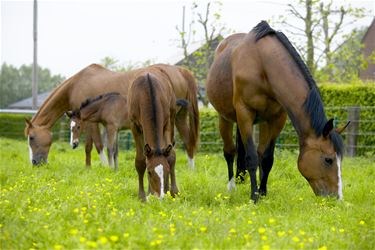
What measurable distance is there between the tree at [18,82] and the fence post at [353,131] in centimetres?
4701

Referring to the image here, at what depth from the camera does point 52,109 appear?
9922 millimetres

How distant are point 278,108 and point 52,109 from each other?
18.3 ft

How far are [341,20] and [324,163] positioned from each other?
13.3m

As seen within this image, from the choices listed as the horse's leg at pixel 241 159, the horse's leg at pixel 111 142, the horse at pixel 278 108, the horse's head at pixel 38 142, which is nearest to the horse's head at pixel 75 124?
the horse's head at pixel 38 142

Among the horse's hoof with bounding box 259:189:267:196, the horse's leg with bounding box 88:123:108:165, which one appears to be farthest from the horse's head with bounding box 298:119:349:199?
the horse's leg with bounding box 88:123:108:165

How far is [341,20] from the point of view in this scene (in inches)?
682

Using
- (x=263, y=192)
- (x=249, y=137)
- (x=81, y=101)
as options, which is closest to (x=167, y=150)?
(x=249, y=137)

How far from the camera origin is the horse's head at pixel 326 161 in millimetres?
5277

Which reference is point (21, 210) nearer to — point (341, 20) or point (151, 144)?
point (151, 144)

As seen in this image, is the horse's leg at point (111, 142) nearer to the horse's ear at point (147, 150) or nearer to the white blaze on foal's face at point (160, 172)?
the horse's ear at point (147, 150)

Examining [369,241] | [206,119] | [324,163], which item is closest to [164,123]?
[324,163]

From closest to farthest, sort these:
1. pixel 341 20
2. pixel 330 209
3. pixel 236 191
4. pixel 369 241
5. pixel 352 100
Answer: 1. pixel 369 241
2. pixel 330 209
3. pixel 236 191
4. pixel 352 100
5. pixel 341 20

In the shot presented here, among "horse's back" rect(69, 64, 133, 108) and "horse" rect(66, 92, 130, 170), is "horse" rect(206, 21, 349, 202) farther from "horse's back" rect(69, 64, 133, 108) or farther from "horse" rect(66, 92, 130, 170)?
"horse's back" rect(69, 64, 133, 108)

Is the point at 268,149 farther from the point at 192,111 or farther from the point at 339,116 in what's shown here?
the point at 339,116
